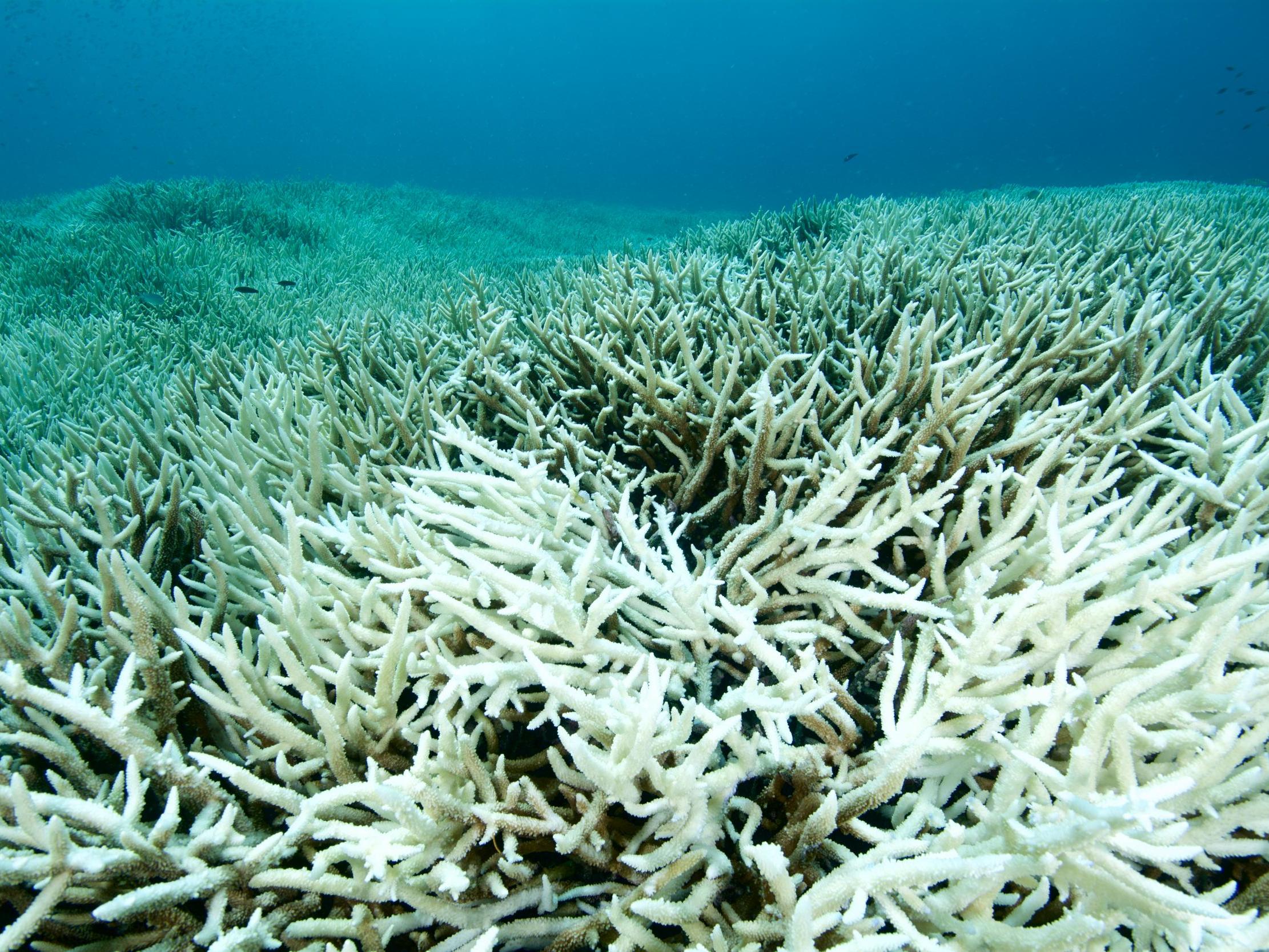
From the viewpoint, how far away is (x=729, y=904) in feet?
4.15

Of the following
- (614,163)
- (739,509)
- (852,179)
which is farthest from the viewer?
(614,163)

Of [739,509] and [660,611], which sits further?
[739,509]

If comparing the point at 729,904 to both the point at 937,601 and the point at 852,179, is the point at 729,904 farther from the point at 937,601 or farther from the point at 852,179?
the point at 852,179

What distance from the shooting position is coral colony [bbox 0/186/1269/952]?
45.9 inches

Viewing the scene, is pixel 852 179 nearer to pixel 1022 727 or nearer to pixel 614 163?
pixel 614 163

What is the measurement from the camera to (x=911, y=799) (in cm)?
134

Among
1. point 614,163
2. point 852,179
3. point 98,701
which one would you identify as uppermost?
point 614,163

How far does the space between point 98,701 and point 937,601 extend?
6.90 ft

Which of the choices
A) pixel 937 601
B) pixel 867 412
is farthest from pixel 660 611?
pixel 867 412

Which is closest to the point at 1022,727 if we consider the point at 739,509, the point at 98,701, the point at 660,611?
the point at 660,611

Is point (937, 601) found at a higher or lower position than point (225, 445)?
lower

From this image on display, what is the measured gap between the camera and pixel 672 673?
1538mm

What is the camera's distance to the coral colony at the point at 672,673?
1165 mm

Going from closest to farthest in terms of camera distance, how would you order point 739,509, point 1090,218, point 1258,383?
point 739,509
point 1258,383
point 1090,218
